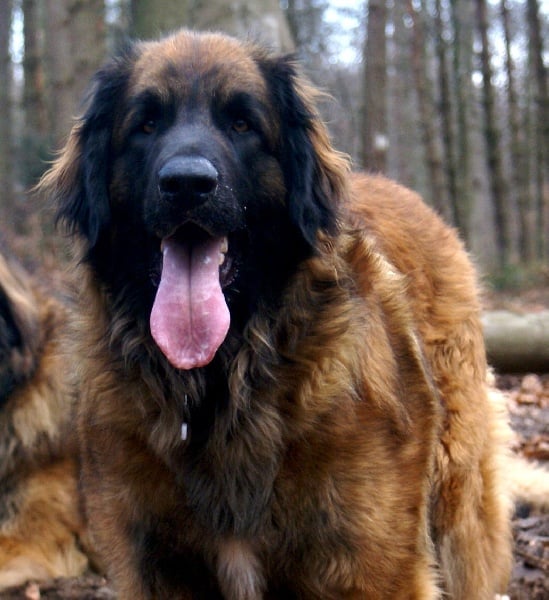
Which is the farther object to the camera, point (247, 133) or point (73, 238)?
point (73, 238)

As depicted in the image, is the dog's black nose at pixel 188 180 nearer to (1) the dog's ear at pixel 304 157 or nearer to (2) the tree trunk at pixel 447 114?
(1) the dog's ear at pixel 304 157

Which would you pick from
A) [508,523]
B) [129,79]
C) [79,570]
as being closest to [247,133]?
[129,79]

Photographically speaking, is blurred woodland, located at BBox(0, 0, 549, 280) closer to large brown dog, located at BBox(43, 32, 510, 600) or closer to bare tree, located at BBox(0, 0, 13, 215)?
bare tree, located at BBox(0, 0, 13, 215)

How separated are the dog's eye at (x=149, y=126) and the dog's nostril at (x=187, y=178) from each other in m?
0.39

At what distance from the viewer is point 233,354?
2.98 metres

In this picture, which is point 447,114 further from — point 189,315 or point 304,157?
point 189,315

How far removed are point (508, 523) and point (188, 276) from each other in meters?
2.11

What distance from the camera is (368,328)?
3121 millimetres

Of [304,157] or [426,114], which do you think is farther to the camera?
[426,114]

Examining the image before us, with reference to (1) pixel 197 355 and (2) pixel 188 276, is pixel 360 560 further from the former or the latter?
(2) pixel 188 276

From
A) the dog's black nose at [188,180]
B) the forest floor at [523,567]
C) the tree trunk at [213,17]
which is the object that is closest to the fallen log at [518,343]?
the forest floor at [523,567]

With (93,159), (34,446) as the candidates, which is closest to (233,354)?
(93,159)

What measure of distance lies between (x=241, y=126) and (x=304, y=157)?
24 centimetres

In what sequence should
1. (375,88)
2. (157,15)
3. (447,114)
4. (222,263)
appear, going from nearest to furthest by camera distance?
(222,263) → (157,15) → (375,88) → (447,114)
